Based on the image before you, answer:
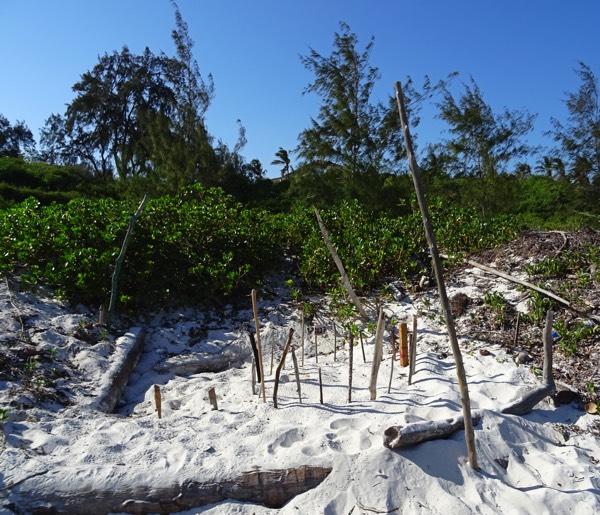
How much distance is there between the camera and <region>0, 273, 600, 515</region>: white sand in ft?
8.48

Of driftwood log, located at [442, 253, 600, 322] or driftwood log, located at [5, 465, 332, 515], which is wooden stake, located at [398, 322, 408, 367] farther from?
driftwood log, located at [5, 465, 332, 515]

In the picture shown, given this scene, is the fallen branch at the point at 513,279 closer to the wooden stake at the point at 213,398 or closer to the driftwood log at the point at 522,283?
the driftwood log at the point at 522,283

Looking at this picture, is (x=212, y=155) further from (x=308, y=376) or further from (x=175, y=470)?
(x=175, y=470)

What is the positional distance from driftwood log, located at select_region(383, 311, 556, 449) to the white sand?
0.18ft

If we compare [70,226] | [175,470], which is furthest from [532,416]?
[70,226]

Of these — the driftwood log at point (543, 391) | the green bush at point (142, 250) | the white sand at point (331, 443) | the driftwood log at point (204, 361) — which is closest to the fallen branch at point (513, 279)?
the driftwood log at point (543, 391)

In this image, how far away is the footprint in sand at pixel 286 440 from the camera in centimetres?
296

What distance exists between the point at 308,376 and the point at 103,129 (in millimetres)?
25286

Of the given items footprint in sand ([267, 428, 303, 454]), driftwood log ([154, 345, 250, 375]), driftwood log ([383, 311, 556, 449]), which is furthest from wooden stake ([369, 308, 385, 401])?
driftwood log ([154, 345, 250, 375])

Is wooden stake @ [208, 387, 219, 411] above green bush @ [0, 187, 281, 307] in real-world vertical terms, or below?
below

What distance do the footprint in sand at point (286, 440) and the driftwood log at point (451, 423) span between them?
1.86ft

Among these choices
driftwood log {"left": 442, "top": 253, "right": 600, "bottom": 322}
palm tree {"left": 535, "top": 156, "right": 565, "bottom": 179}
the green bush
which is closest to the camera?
driftwood log {"left": 442, "top": 253, "right": 600, "bottom": 322}

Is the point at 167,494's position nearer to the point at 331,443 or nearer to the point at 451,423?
the point at 331,443

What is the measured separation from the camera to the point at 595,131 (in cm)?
1406
